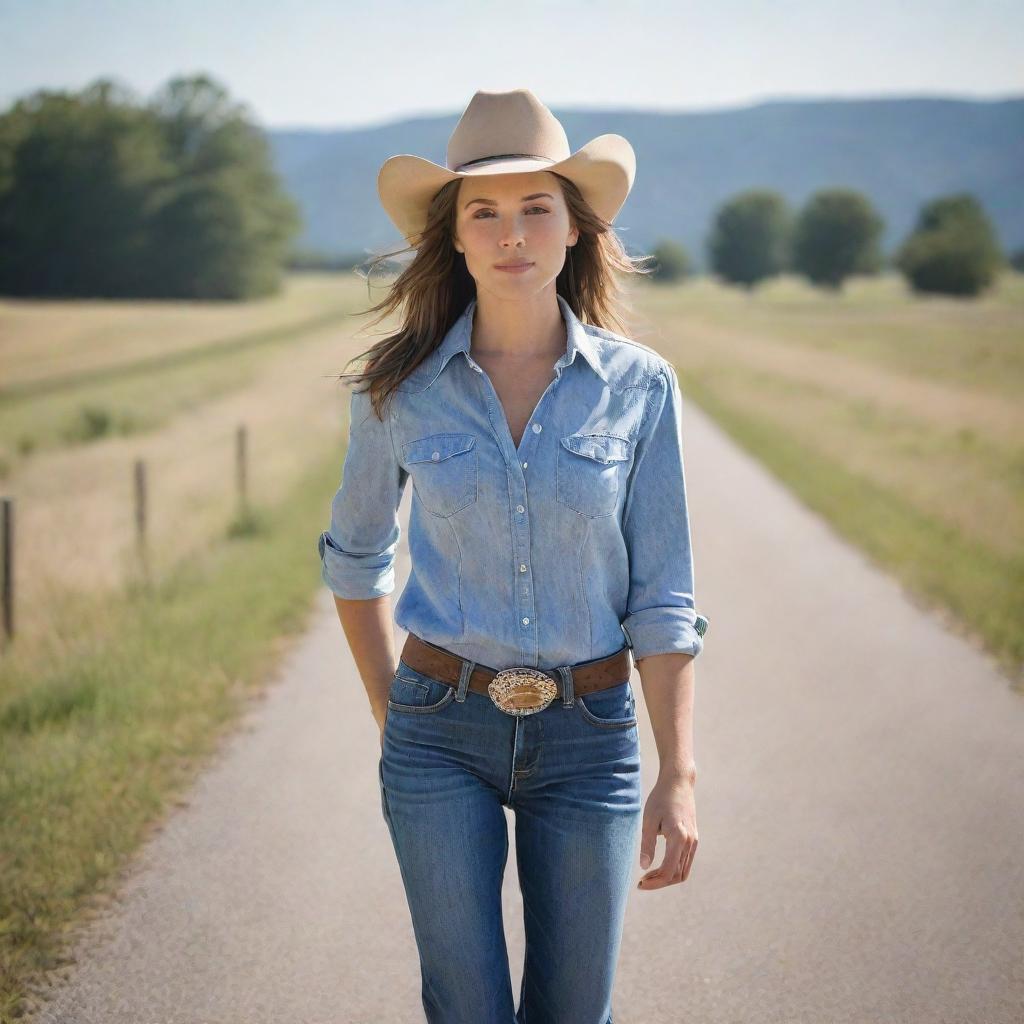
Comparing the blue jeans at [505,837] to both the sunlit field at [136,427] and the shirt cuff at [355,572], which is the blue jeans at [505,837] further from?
the sunlit field at [136,427]

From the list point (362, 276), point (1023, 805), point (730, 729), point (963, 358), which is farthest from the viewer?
point (963, 358)

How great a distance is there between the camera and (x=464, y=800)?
2035 mm

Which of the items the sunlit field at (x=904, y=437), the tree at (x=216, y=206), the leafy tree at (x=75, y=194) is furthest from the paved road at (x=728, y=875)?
the tree at (x=216, y=206)

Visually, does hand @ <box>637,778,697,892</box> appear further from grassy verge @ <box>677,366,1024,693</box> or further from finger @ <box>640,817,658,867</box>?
grassy verge @ <box>677,366,1024,693</box>

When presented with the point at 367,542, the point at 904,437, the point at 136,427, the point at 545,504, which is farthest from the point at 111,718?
the point at 136,427

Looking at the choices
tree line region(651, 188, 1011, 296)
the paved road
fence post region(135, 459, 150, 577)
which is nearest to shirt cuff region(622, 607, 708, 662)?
the paved road

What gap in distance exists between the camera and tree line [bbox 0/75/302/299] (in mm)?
68500

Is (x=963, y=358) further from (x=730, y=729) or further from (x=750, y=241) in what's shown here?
(x=750, y=241)

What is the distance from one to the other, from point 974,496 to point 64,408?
67.1 feet

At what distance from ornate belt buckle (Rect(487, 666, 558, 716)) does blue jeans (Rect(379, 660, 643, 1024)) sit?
2cm

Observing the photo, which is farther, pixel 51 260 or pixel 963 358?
pixel 51 260

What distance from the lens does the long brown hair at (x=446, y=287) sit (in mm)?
2234

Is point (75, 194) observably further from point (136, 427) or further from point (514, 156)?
point (514, 156)

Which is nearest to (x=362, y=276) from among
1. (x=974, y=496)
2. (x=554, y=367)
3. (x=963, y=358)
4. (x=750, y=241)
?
(x=554, y=367)
